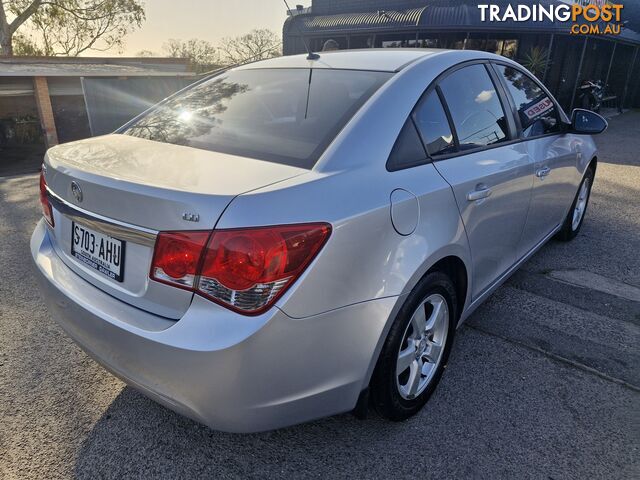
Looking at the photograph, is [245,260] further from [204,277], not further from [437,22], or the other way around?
[437,22]

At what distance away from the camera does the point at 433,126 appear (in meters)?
2.21

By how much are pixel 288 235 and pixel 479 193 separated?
1240 millimetres

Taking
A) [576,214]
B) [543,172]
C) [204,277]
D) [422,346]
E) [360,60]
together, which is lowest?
[576,214]

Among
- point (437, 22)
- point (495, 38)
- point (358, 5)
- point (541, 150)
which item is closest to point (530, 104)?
point (541, 150)

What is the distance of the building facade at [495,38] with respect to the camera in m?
14.7

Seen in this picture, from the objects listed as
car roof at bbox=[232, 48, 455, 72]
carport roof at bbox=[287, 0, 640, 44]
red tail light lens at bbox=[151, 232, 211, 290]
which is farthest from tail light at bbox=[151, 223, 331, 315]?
carport roof at bbox=[287, 0, 640, 44]

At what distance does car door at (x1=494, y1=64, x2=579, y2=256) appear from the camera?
3047mm

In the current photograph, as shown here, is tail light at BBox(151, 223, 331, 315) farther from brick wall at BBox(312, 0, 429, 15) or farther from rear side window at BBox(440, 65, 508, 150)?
brick wall at BBox(312, 0, 429, 15)

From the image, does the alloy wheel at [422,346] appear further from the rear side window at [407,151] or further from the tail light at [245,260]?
the tail light at [245,260]

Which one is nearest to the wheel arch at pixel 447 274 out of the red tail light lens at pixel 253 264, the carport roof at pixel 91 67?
the red tail light lens at pixel 253 264

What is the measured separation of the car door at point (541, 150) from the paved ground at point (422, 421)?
2.13 ft

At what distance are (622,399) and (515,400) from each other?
0.56m

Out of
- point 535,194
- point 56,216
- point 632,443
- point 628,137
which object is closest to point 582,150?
point 535,194

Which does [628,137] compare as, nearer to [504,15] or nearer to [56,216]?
[504,15]
